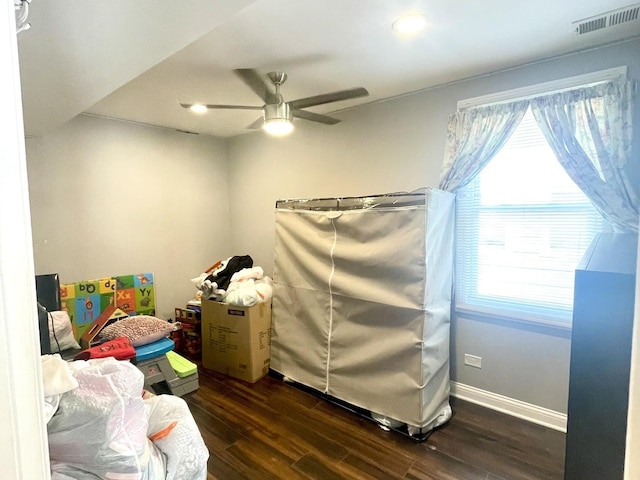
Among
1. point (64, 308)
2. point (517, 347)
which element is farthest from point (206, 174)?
point (517, 347)

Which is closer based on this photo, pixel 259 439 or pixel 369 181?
pixel 259 439

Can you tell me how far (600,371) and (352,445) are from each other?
1741 mm

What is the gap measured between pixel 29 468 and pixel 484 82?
3.06 meters

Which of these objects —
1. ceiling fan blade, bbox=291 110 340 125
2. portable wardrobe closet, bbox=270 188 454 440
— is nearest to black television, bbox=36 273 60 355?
portable wardrobe closet, bbox=270 188 454 440

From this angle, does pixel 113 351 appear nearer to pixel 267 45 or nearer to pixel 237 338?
pixel 237 338

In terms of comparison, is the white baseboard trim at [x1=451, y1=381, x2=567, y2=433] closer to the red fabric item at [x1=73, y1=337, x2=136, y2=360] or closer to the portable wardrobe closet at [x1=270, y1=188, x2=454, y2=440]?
the portable wardrobe closet at [x1=270, y1=188, x2=454, y2=440]

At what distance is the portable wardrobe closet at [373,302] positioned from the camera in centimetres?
231

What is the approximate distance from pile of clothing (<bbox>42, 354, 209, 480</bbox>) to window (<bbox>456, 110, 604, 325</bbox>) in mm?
2408

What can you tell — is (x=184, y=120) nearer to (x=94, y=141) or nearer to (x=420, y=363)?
(x=94, y=141)

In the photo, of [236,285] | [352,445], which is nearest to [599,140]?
[352,445]

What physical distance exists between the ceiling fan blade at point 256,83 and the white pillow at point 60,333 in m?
2.21

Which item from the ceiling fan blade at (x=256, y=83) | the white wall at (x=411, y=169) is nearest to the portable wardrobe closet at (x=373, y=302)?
the white wall at (x=411, y=169)

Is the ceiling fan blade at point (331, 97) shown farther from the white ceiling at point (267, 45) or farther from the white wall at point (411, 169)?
the white wall at point (411, 169)

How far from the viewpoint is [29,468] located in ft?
1.71
